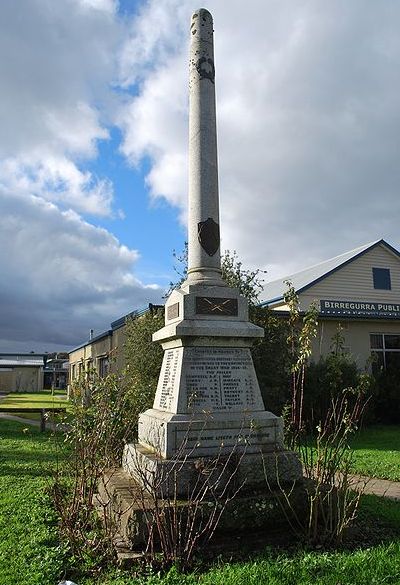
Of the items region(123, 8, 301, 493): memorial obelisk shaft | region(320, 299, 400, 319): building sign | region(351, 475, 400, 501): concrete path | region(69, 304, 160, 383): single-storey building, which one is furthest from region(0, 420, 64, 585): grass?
region(320, 299, 400, 319): building sign

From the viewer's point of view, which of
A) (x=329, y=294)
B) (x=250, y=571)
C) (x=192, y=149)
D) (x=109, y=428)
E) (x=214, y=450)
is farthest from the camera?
(x=329, y=294)

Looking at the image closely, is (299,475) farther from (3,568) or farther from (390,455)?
(390,455)

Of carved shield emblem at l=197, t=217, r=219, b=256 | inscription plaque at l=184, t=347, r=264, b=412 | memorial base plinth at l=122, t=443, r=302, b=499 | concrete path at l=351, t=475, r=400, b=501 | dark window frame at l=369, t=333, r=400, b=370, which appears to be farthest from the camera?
dark window frame at l=369, t=333, r=400, b=370

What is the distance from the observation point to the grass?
413 cm

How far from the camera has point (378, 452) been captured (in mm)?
11023

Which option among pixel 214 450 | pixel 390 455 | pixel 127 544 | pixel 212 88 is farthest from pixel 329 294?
pixel 127 544

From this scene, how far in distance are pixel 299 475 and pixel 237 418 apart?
0.85 m

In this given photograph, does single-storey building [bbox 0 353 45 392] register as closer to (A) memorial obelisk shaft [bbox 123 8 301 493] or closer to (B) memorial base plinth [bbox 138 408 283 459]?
(A) memorial obelisk shaft [bbox 123 8 301 493]

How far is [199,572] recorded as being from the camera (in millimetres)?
3996

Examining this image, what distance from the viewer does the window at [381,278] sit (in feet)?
69.1

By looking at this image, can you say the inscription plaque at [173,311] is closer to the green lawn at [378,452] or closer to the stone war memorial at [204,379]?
the stone war memorial at [204,379]

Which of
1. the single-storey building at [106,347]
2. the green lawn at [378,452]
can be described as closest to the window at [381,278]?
the green lawn at [378,452]

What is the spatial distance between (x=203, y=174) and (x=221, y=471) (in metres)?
3.62

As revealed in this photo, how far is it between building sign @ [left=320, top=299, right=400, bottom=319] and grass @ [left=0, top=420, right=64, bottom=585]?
12097 millimetres
